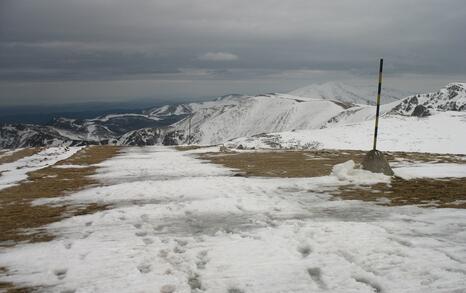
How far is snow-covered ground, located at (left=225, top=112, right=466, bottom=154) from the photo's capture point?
59750 millimetres

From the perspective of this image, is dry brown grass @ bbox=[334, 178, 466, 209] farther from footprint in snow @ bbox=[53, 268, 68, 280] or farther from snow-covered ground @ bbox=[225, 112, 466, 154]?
snow-covered ground @ bbox=[225, 112, 466, 154]

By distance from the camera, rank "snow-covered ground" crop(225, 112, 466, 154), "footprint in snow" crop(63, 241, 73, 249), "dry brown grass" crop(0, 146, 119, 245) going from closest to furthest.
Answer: "footprint in snow" crop(63, 241, 73, 249)
"dry brown grass" crop(0, 146, 119, 245)
"snow-covered ground" crop(225, 112, 466, 154)

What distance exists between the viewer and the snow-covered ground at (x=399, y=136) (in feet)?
196

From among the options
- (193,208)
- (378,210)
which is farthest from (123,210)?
(378,210)

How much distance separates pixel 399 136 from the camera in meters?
67.9

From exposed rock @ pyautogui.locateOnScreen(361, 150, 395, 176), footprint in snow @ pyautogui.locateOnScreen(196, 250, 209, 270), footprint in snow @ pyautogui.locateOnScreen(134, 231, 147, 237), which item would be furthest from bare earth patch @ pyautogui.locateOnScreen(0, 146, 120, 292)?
→ exposed rock @ pyautogui.locateOnScreen(361, 150, 395, 176)

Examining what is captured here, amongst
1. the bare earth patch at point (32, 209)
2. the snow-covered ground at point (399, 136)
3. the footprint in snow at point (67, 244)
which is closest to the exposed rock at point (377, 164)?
the bare earth patch at point (32, 209)

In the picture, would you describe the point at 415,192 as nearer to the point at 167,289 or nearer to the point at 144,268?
the point at 144,268

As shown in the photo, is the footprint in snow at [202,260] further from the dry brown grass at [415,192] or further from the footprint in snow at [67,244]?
the dry brown grass at [415,192]

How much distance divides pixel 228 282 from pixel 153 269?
53.1 inches

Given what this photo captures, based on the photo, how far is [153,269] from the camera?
21.8ft

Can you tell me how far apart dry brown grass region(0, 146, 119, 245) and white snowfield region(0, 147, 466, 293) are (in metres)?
0.60

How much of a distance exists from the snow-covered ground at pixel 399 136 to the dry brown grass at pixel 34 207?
160ft

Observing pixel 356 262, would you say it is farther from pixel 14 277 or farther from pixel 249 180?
pixel 249 180
